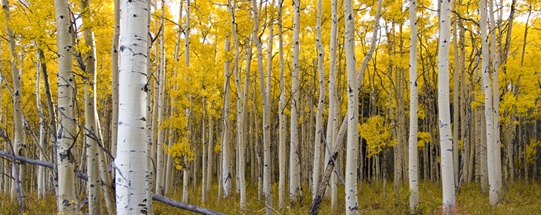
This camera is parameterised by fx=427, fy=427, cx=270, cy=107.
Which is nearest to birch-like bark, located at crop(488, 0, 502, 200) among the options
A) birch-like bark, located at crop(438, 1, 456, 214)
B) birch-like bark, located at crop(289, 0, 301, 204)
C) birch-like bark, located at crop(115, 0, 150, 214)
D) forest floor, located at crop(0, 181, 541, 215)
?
forest floor, located at crop(0, 181, 541, 215)

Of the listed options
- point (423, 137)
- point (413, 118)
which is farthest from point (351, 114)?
point (423, 137)

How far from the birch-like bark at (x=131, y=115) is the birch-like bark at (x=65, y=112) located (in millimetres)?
2473

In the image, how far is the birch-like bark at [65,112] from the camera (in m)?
5.03

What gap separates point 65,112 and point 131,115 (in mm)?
2585

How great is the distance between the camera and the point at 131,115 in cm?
290

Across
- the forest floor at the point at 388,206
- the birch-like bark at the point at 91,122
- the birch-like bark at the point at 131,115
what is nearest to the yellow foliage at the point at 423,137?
the forest floor at the point at 388,206

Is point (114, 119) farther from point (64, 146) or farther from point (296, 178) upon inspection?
point (296, 178)

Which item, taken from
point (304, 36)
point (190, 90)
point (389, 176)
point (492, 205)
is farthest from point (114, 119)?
point (389, 176)

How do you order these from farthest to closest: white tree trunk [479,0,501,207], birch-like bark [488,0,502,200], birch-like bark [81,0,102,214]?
birch-like bark [488,0,502,200], white tree trunk [479,0,501,207], birch-like bark [81,0,102,214]

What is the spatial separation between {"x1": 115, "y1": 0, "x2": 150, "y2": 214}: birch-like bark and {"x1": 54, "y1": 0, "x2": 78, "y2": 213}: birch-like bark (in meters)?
2.47

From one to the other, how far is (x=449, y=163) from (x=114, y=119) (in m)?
5.19

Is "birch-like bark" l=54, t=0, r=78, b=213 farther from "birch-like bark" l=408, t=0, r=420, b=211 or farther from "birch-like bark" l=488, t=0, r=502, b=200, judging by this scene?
"birch-like bark" l=488, t=0, r=502, b=200

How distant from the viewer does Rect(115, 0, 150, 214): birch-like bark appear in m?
2.88

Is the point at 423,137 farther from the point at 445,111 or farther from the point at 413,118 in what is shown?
the point at 445,111
